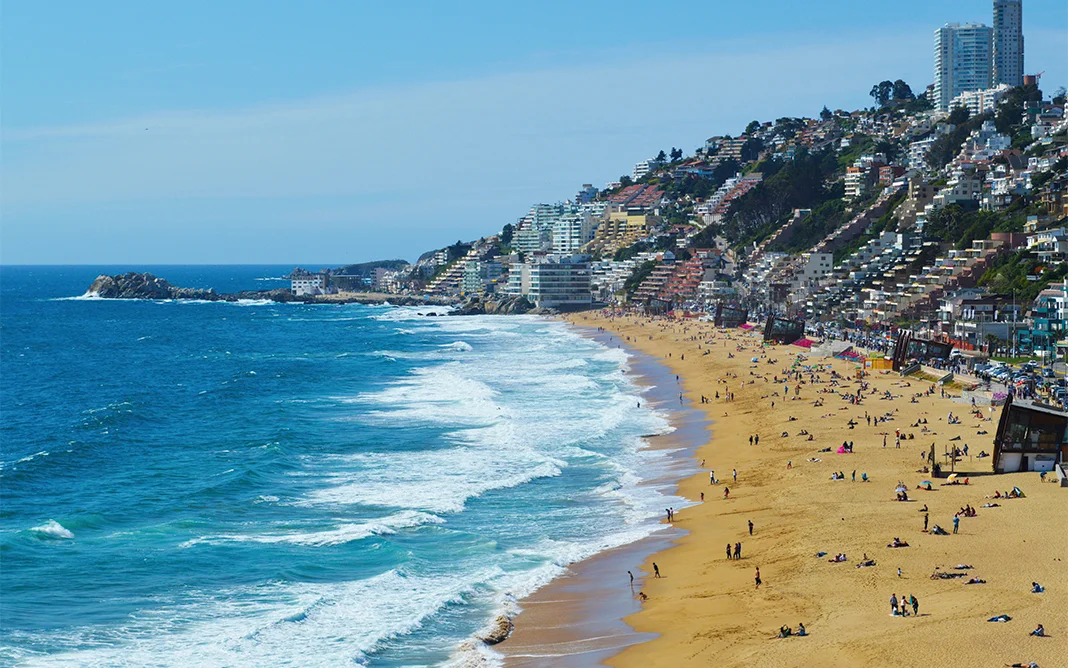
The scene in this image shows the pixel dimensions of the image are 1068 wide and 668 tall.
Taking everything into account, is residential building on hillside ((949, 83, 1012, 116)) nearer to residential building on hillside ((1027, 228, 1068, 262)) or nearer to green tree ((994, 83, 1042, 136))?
green tree ((994, 83, 1042, 136))

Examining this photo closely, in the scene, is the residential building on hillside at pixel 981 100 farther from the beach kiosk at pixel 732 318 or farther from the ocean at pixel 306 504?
the ocean at pixel 306 504

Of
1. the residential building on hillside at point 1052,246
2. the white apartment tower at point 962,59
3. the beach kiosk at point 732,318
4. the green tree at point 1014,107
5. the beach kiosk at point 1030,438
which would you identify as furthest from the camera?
the white apartment tower at point 962,59

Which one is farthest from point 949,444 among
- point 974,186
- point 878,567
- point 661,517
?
point 974,186

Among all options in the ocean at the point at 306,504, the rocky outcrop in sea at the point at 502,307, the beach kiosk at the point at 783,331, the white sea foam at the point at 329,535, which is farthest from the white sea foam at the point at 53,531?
the rocky outcrop in sea at the point at 502,307

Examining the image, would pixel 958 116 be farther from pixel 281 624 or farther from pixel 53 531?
pixel 281 624

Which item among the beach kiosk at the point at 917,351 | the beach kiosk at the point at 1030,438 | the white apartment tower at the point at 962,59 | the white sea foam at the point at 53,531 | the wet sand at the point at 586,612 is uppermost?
the white apartment tower at the point at 962,59

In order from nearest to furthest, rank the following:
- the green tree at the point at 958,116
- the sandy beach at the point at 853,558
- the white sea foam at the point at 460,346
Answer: the sandy beach at the point at 853,558 → the white sea foam at the point at 460,346 → the green tree at the point at 958,116
